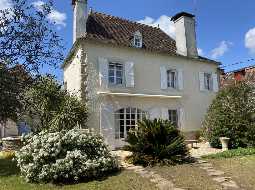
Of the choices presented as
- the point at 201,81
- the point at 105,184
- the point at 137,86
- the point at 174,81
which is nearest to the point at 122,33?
the point at 137,86

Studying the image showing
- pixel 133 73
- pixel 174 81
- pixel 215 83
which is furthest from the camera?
pixel 215 83

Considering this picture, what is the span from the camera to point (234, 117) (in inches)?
642

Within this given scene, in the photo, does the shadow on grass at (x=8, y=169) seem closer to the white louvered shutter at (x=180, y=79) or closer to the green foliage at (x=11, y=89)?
the green foliage at (x=11, y=89)

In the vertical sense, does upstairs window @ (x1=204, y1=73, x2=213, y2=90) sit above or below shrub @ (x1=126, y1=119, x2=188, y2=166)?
above

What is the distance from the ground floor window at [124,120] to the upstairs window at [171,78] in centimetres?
352

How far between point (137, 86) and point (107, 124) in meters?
3.29

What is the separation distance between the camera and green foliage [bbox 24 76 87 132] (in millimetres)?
16641

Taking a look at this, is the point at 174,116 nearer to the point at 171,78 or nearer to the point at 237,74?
the point at 171,78

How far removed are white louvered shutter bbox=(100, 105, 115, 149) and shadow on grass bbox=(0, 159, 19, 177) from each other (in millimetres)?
5460

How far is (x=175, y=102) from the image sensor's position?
2158 centimetres

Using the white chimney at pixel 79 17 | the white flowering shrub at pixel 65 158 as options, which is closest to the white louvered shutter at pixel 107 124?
the white chimney at pixel 79 17

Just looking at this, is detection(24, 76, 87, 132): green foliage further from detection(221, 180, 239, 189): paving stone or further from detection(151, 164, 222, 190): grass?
detection(221, 180, 239, 189): paving stone

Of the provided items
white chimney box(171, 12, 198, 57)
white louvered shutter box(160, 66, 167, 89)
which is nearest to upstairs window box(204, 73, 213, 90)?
white chimney box(171, 12, 198, 57)

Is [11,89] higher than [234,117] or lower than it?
higher
